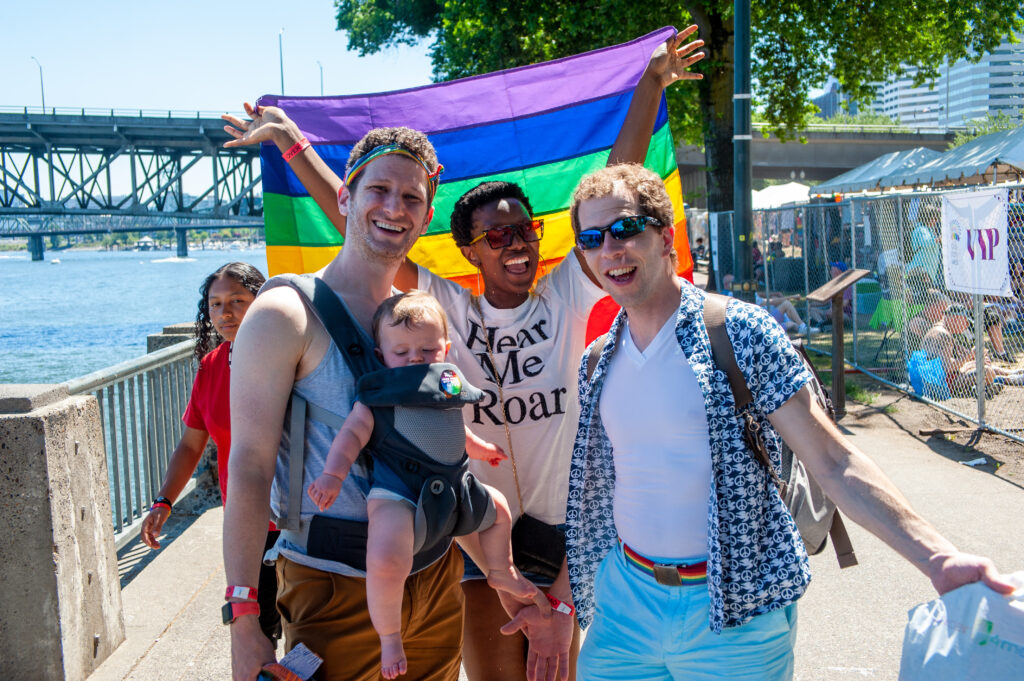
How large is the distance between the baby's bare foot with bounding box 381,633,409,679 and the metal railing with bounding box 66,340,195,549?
3.51 metres

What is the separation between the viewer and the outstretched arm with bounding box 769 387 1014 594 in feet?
5.74

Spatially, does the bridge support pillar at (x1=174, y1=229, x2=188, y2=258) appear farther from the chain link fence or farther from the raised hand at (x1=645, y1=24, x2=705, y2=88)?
the raised hand at (x1=645, y1=24, x2=705, y2=88)

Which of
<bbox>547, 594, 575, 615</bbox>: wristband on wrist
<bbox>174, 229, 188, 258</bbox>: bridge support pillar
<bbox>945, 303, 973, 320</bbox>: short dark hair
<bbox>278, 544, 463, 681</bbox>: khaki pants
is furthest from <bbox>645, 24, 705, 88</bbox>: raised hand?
<bbox>174, 229, 188, 258</bbox>: bridge support pillar

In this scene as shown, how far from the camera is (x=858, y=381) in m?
11.3

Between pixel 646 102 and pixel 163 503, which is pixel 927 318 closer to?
pixel 646 102

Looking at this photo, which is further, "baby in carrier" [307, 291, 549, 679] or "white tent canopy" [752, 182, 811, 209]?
"white tent canopy" [752, 182, 811, 209]

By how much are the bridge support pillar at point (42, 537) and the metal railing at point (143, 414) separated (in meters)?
1.22

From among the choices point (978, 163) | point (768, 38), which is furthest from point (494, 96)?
point (978, 163)

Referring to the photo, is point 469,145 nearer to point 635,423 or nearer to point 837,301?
point 635,423

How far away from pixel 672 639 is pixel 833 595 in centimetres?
301

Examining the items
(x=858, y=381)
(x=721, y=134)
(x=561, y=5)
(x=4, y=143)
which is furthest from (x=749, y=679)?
(x=4, y=143)

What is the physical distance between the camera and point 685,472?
2.27 meters

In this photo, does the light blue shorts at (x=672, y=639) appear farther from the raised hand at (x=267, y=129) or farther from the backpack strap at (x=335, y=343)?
the raised hand at (x=267, y=129)

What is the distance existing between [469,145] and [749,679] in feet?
10.8
